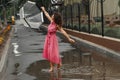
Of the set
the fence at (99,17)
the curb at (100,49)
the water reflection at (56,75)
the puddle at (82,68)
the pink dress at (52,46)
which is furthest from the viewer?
the fence at (99,17)

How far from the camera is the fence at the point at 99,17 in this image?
17.7 m

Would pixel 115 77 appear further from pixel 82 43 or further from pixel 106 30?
pixel 82 43

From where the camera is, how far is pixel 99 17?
63.1ft

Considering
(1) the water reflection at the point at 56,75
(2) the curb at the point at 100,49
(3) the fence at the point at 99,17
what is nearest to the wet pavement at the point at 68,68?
(1) the water reflection at the point at 56,75

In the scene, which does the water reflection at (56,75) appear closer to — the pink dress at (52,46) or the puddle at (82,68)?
the puddle at (82,68)

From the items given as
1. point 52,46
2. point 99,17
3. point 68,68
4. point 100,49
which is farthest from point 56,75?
point 99,17

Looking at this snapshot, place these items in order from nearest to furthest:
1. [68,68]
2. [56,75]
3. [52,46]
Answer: [56,75] → [52,46] → [68,68]

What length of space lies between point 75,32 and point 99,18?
595 cm

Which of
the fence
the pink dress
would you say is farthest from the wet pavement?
the fence

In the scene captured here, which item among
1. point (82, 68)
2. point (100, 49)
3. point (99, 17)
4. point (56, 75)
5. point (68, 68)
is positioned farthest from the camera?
point (99, 17)

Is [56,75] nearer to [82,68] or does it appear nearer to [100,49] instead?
[82,68]

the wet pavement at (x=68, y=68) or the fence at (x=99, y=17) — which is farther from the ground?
the fence at (x=99, y=17)

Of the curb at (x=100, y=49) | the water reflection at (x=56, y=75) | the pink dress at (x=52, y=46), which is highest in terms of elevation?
the pink dress at (x=52, y=46)

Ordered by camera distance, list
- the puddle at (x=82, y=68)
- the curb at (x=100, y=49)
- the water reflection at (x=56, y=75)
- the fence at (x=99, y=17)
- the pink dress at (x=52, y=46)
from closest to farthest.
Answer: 1. the water reflection at (x=56, y=75)
2. the puddle at (x=82, y=68)
3. the pink dress at (x=52, y=46)
4. the curb at (x=100, y=49)
5. the fence at (x=99, y=17)
